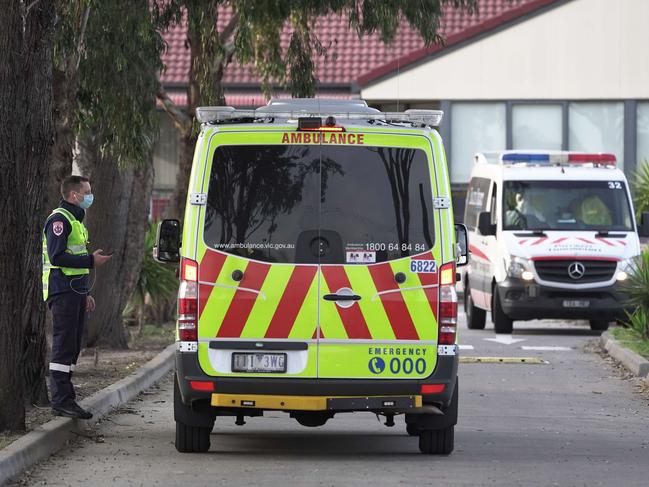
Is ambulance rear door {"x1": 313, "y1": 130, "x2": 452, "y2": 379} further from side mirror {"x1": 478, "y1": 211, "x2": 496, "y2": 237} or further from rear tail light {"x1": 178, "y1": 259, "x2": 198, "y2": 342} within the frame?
side mirror {"x1": 478, "y1": 211, "x2": 496, "y2": 237}

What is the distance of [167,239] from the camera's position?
11516 mm

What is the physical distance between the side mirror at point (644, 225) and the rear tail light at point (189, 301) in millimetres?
13391

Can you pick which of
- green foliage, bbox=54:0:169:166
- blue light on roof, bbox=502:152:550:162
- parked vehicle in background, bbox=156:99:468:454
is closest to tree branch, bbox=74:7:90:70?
green foliage, bbox=54:0:169:166

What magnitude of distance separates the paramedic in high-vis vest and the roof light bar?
1723 millimetres

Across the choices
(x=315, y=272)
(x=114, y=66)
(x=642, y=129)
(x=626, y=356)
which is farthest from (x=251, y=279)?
(x=642, y=129)

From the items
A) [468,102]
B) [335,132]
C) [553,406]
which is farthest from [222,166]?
[468,102]

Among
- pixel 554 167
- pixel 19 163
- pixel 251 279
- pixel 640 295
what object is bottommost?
pixel 640 295

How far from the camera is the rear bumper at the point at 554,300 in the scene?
77.4 feet

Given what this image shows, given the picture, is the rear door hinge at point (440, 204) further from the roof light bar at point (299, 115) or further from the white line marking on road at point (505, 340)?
the white line marking on road at point (505, 340)

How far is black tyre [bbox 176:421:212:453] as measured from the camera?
37.2ft

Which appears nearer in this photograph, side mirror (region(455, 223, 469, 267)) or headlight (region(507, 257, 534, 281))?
side mirror (region(455, 223, 469, 267))

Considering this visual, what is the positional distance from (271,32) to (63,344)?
33.0 feet

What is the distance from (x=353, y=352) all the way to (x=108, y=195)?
27.7 feet

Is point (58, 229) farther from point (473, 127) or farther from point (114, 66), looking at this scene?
point (473, 127)
